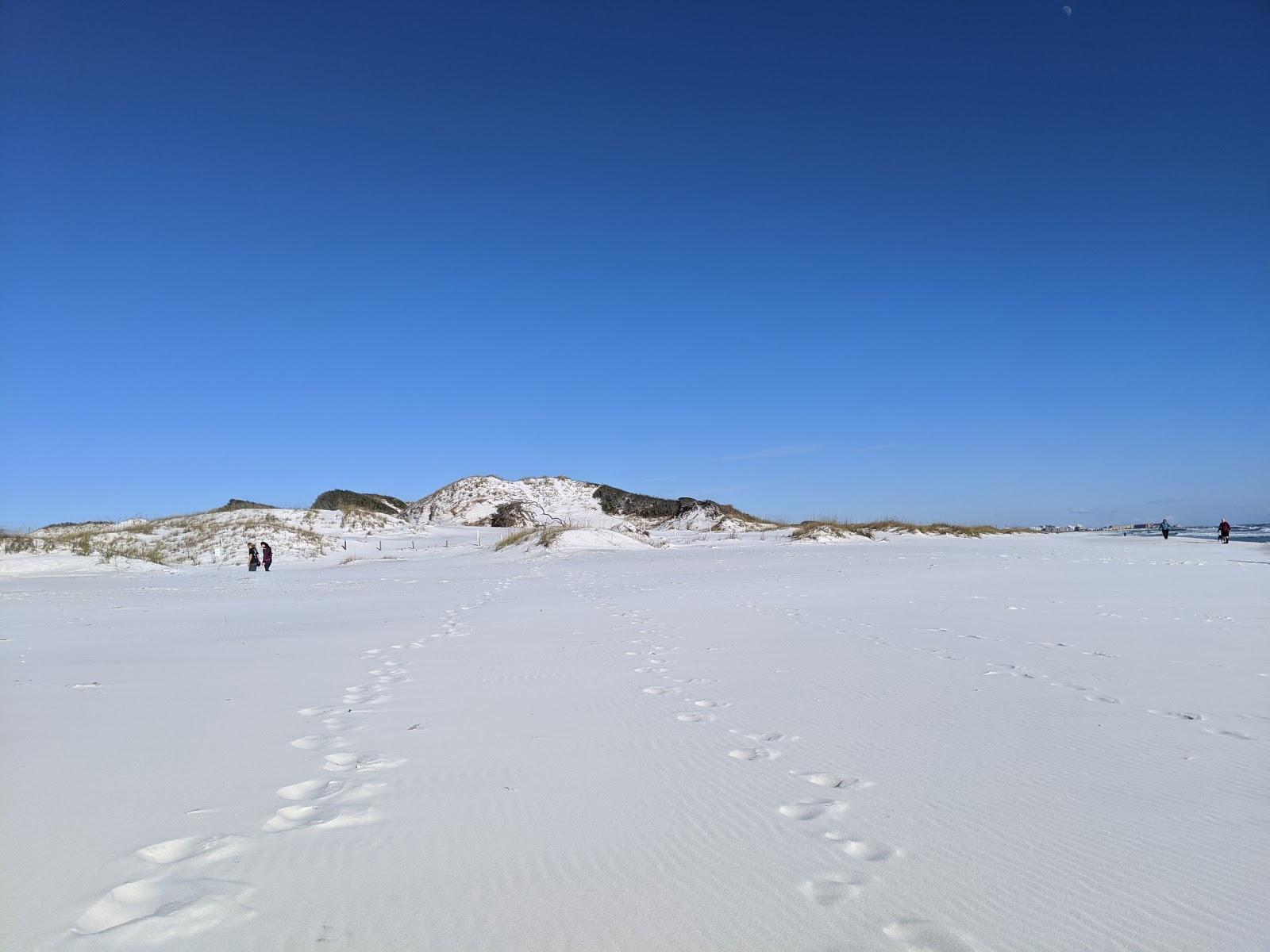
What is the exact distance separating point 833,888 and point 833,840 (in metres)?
0.40

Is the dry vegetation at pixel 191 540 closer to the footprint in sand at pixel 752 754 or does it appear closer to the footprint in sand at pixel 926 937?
the footprint in sand at pixel 752 754

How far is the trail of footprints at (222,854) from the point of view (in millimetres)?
2236

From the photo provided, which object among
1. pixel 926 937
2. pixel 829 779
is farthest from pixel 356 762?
pixel 926 937

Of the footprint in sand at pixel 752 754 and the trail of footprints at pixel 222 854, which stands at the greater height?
the trail of footprints at pixel 222 854

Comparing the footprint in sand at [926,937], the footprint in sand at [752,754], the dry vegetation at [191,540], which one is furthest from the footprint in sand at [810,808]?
the dry vegetation at [191,540]

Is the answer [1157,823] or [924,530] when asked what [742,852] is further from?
[924,530]

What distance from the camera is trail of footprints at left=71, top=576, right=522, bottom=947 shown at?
224 centimetres

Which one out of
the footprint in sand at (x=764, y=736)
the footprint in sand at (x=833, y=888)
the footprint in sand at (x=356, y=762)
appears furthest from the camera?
the footprint in sand at (x=764, y=736)

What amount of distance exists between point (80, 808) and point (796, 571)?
1488cm

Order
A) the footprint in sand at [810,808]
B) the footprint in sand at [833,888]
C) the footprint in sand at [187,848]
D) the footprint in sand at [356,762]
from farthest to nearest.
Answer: the footprint in sand at [356,762] < the footprint in sand at [810,808] < the footprint in sand at [187,848] < the footprint in sand at [833,888]

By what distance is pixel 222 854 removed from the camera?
2.70 meters

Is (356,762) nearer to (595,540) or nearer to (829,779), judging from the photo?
(829,779)

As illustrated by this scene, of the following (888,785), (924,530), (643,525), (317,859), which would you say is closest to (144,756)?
(317,859)

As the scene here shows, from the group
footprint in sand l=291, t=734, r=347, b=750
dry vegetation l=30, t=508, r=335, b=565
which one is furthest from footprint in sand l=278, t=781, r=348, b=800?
dry vegetation l=30, t=508, r=335, b=565
